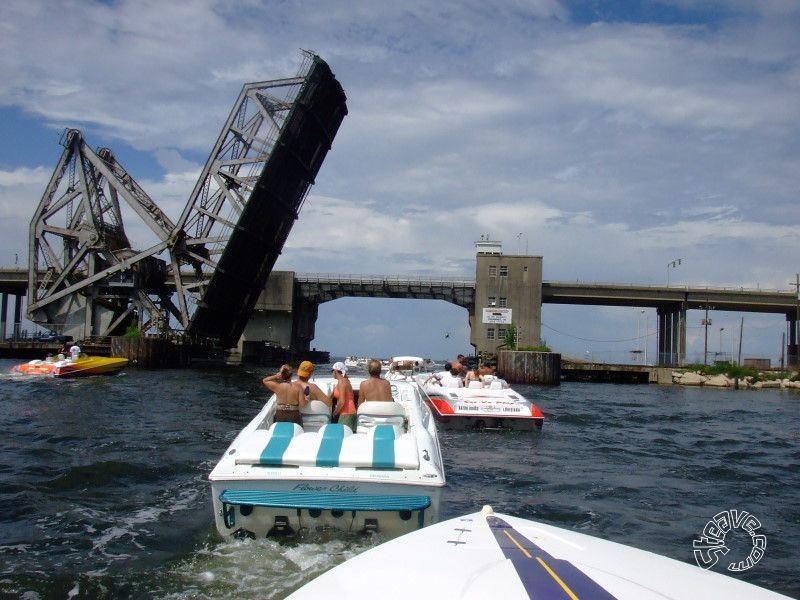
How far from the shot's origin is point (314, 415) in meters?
9.13

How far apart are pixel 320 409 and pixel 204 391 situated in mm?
17337

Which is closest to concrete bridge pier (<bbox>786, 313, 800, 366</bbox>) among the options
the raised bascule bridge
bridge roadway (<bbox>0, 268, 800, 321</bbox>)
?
bridge roadway (<bbox>0, 268, 800, 321</bbox>)

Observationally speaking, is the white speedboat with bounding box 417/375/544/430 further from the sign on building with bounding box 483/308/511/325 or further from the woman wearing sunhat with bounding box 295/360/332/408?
the sign on building with bounding box 483/308/511/325

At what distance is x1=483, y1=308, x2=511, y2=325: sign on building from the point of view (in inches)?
2206

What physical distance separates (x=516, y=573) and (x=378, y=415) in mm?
5119

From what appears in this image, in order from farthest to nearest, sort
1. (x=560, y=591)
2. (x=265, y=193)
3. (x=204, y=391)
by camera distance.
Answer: (x=265, y=193), (x=204, y=391), (x=560, y=591)

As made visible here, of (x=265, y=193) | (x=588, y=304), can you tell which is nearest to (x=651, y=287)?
(x=588, y=304)

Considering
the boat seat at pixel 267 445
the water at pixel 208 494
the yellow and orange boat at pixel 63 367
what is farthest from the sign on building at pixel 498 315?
the boat seat at pixel 267 445

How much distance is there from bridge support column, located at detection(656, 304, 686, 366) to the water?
126 ft

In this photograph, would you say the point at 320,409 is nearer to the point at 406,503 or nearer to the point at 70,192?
the point at 406,503

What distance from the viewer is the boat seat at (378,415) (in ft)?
29.6

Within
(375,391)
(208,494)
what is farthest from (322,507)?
(208,494)

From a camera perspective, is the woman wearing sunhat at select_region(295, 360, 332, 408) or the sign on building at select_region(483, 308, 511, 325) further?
the sign on building at select_region(483, 308, 511, 325)

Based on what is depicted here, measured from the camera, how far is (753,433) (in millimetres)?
19094
